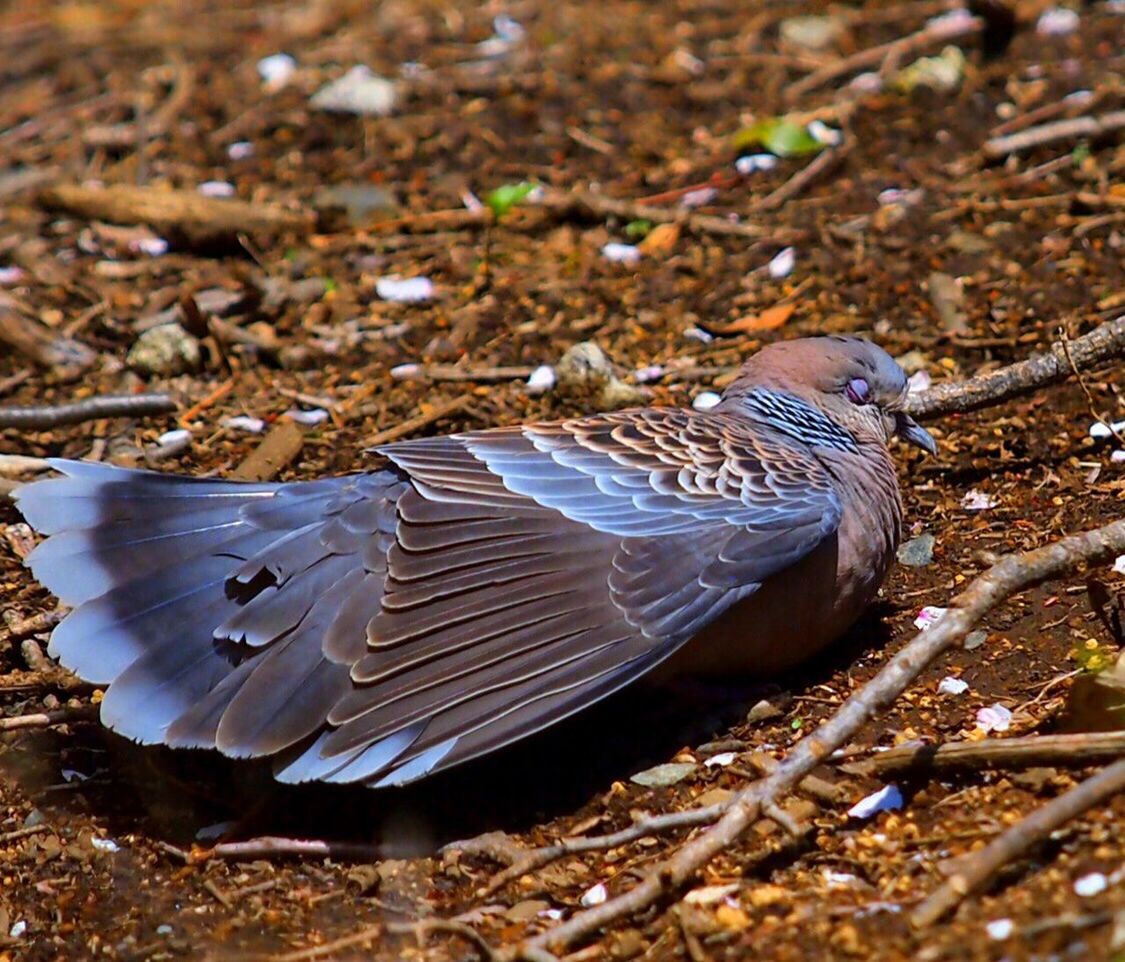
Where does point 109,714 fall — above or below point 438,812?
above

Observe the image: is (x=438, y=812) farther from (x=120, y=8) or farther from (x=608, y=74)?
(x=120, y=8)

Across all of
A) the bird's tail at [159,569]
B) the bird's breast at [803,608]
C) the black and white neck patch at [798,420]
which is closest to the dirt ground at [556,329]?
the bird's breast at [803,608]

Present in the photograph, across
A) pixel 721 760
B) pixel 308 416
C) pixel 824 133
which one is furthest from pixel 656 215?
pixel 721 760

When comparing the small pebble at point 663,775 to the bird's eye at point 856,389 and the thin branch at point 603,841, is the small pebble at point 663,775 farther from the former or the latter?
the bird's eye at point 856,389

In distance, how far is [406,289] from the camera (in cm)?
661

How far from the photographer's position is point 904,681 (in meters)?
3.45

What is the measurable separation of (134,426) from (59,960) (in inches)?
102

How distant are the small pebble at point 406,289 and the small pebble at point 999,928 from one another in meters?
4.14

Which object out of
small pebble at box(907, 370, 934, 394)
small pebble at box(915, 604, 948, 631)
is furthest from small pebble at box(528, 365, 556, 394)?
small pebble at box(915, 604, 948, 631)

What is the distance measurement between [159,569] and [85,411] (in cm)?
138

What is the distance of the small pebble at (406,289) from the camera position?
259 inches

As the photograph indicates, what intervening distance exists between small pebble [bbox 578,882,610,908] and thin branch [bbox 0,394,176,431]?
2.64 meters

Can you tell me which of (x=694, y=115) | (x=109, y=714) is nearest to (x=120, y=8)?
(x=694, y=115)

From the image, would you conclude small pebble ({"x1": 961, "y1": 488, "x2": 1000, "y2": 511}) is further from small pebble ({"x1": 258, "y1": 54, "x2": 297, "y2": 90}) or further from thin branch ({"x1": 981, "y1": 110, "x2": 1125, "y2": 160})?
small pebble ({"x1": 258, "y1": 54, "x2": 297, "y2": 90})
